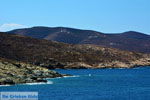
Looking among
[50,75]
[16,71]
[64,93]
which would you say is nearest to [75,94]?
[64,93]

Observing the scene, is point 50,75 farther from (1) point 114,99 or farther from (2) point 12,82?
(1) point 114,99

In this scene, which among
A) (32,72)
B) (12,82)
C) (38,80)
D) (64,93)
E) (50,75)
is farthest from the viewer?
(50,75)

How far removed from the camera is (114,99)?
104438 mm

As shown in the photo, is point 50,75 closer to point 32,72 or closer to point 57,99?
point 32,72

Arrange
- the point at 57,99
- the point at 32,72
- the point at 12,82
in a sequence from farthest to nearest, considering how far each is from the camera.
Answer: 1. the point at 32,72
2. the point at 12,82
3. the point at 57,99

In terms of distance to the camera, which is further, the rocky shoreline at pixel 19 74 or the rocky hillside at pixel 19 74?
the rocky hillside at pixel 19 74

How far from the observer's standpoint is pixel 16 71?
159375mm

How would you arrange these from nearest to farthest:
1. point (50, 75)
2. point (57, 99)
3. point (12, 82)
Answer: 1. point (57, 99)
2. point (12, 82)
3. point (50, 75)

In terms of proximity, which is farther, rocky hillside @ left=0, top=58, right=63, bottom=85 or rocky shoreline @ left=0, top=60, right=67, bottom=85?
rocky hillside @ left=0, top=58, right=63, bottom=85

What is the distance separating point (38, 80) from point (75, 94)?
3997cm

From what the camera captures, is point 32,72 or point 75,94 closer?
point 75,94

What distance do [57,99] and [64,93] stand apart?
1530 centimetres

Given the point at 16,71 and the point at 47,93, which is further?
the point at 16,71

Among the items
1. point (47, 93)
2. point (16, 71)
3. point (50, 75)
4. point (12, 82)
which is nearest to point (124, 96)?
point (47, 93)
